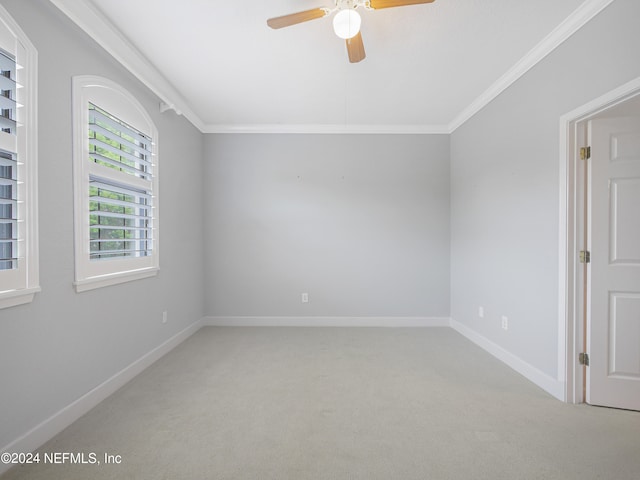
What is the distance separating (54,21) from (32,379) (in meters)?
2.12

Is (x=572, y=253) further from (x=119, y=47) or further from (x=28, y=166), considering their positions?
(x=119, y=47)

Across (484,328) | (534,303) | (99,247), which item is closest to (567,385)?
(534,303)

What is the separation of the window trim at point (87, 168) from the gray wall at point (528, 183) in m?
3.38

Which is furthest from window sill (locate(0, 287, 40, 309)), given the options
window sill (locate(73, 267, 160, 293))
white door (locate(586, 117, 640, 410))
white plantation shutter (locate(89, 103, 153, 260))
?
white door (locate(586, 117, 640, 410))

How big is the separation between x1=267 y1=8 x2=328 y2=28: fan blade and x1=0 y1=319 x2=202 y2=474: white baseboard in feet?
8.81

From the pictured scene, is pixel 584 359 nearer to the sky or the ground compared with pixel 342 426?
nearer to the sky

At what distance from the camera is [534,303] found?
8.02ft

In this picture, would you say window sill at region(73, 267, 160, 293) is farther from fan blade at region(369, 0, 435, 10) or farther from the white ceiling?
fan blade at region(369, 0, 435, 10)

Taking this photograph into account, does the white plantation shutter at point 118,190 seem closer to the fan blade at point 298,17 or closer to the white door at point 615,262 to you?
the fan blade at point 298,17

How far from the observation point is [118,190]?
2.35 meters

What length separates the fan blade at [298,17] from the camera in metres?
1.64

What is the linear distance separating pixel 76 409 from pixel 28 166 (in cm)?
155

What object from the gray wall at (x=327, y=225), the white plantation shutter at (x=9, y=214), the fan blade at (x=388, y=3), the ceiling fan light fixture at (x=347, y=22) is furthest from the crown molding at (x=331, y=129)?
the white plantation shutter at (x=9, y=214)

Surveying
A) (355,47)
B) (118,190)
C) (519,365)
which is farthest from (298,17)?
(519,365)
